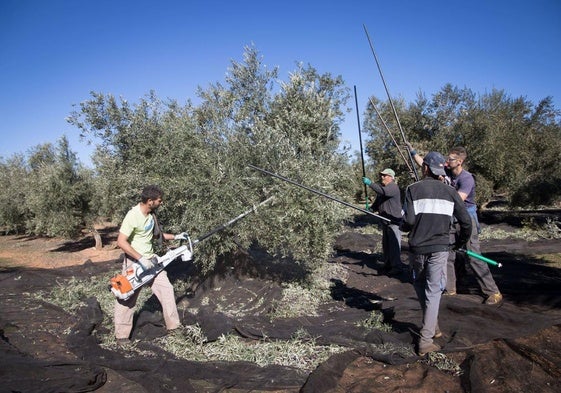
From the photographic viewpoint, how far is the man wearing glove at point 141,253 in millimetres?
5070

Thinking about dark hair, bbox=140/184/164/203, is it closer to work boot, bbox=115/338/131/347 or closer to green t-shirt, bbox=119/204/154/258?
green t-shirt, bbox=119/204/154/258

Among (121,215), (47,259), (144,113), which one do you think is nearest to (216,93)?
(144,113)

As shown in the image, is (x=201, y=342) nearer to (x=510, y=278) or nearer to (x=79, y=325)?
(x=79, y=325)

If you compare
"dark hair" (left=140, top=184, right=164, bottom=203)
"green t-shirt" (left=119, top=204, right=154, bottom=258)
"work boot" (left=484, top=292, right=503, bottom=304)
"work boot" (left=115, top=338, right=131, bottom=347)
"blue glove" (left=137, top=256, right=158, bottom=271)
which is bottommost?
"work boot" (left=115, top=338, right=131, bottom=347)

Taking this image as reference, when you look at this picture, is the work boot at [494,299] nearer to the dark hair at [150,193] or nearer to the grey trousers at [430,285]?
the grey trousers at [430,285]

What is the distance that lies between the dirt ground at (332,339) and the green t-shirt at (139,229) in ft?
3.77

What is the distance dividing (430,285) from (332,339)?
1369mm

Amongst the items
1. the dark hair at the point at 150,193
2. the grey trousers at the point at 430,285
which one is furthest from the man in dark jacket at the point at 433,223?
the dark hair at the point at 150,193

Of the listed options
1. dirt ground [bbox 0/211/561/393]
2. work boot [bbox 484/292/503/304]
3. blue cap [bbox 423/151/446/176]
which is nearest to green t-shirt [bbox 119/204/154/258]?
dirt ground [bbox 0/211/561/393]

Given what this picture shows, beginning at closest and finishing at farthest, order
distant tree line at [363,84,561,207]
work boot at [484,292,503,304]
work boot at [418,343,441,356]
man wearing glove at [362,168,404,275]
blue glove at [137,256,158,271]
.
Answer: work boot at [418,343,441,356] → blue glove at [137,256,158,271] → work boot at [484,292,503,304] → man wearing glove at [362,168,404,275] → distant tree line at [363,84,561,207]

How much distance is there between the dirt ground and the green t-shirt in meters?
1.15

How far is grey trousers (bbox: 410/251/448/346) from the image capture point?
4.35m

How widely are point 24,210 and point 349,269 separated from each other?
19346 millimetres

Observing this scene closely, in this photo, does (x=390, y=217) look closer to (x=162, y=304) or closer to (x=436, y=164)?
(x=436, y=164)
